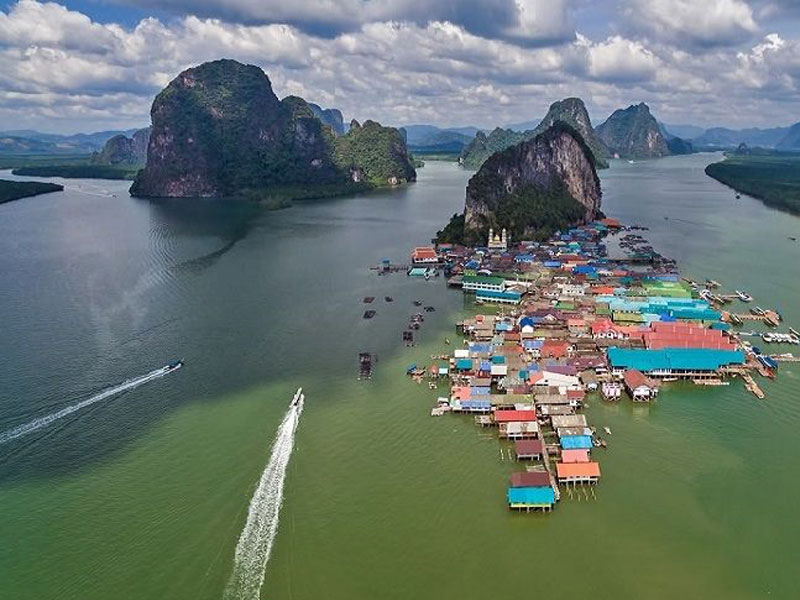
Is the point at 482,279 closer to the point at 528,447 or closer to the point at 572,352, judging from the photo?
the point at 572,352

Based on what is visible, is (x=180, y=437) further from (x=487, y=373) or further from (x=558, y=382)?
(x=558, y=382)

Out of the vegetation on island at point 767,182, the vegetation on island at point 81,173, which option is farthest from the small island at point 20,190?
the vegetation on island at point 767,182

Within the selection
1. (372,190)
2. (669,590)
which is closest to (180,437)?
(669,590)

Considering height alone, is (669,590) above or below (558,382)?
below

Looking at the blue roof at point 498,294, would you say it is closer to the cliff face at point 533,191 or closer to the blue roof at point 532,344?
the blue roof at point 532,344

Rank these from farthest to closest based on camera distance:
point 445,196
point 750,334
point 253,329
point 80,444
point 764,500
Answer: point 445,196 → point 253,329 → point 750,334 → point 80,444 → point 764,500

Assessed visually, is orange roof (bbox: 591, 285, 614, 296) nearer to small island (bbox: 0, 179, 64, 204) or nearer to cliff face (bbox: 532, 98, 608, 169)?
small island (bbox: 0, 179, 64, 204)

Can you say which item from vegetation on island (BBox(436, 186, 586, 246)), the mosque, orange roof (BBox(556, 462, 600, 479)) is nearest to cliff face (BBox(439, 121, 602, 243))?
vegetation on island (BBox(436, 186, 586, 246))
